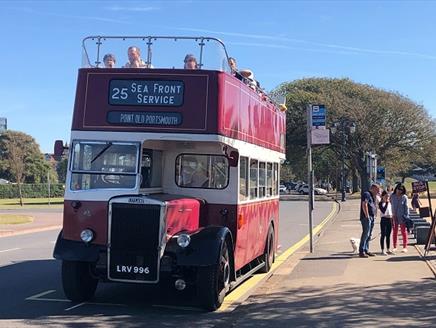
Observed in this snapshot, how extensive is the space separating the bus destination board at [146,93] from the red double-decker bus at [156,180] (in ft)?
0.05

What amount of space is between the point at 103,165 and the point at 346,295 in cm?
429

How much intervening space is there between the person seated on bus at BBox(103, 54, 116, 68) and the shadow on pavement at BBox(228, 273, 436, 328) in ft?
13.6

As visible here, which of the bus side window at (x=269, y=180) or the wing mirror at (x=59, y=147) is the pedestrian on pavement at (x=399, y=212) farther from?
the wing mirror at (x=59, y=147)

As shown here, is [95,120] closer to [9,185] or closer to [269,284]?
[269,284]

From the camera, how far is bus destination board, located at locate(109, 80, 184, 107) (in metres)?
8.66

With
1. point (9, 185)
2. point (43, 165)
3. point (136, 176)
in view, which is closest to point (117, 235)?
point (136, 176)

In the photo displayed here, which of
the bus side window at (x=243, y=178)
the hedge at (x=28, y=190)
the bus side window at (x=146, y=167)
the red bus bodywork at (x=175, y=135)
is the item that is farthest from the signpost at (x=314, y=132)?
the hedge at (x=28, y=190)

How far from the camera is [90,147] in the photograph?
863 cm

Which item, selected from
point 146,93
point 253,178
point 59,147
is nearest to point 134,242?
point 59,147

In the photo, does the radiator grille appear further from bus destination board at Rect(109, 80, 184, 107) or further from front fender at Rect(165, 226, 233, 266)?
bus destination board at Rect(109, 80, 184, 107)

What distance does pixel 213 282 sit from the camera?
8172 millimetres

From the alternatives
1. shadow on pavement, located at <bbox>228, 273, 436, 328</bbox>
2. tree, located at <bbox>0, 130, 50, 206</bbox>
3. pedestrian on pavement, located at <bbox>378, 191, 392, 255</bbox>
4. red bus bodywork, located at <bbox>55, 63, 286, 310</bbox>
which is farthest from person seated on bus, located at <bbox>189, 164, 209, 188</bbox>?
tree, located at <bbox>0, 130, 50, 206</bbox>

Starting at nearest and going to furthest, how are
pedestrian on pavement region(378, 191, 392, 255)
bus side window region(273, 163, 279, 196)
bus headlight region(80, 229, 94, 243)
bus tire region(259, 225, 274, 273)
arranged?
bus headlight region(80, 229, 94, 243) → bus tire region(259, 225, 274, 273) → bus side window region(273, 163, 279, 196) → pedestrian on pavement region(378, 191, 392, 255)

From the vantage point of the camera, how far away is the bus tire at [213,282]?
812 cm
